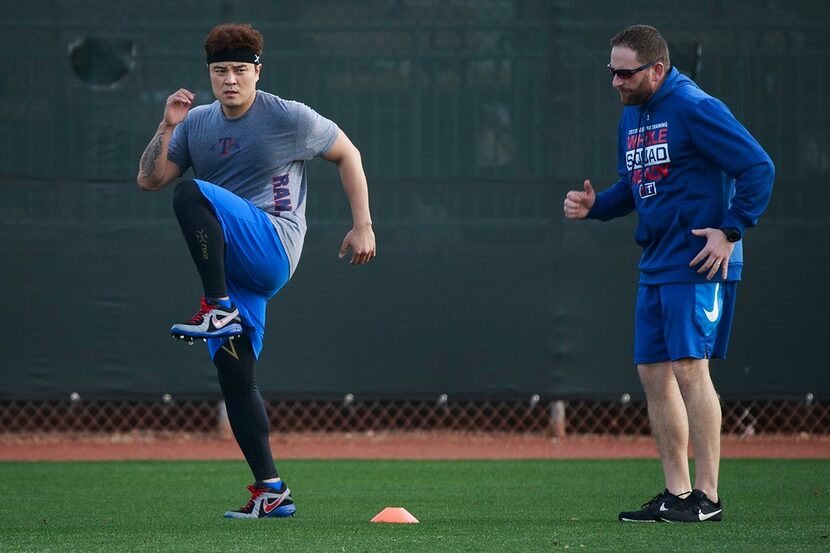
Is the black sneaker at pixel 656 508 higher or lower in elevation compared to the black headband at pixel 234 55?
lower

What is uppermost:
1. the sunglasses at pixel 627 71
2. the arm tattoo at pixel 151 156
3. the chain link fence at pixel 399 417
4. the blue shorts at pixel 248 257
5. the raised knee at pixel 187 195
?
the sunglasses at pixel 627 71

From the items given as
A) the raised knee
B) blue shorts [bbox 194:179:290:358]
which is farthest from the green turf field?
the raised knee

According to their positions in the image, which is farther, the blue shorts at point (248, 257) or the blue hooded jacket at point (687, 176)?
the blue shorts at point (248, 257)

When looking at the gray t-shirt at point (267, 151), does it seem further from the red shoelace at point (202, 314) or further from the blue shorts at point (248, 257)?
the red shoelace at point (202, 314)

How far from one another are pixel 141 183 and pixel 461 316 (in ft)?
12.4

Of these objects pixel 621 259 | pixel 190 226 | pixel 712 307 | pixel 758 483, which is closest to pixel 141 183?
pixel 190 226

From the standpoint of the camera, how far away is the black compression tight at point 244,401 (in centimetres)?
472

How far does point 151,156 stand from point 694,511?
2.36 m

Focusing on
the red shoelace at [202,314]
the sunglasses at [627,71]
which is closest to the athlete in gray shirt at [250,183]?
the red shoelace at [202,314]

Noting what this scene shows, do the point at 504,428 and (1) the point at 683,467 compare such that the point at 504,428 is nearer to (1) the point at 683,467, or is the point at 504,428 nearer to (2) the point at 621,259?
(2) the point at 621,259

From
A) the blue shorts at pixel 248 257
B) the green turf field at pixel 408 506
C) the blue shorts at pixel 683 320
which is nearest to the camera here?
the green turf field at pixel 408 506

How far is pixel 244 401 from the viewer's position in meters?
4.74

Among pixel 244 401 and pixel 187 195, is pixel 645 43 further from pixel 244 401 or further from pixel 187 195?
pixel 244 401

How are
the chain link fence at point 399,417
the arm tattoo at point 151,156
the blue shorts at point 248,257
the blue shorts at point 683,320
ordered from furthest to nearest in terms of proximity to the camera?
1. the chain link fence at point 399,417
2. the arm tattoo at point 151,156
3. the blue shorts at point 248,257
4. the blue shorts at point 683,320
